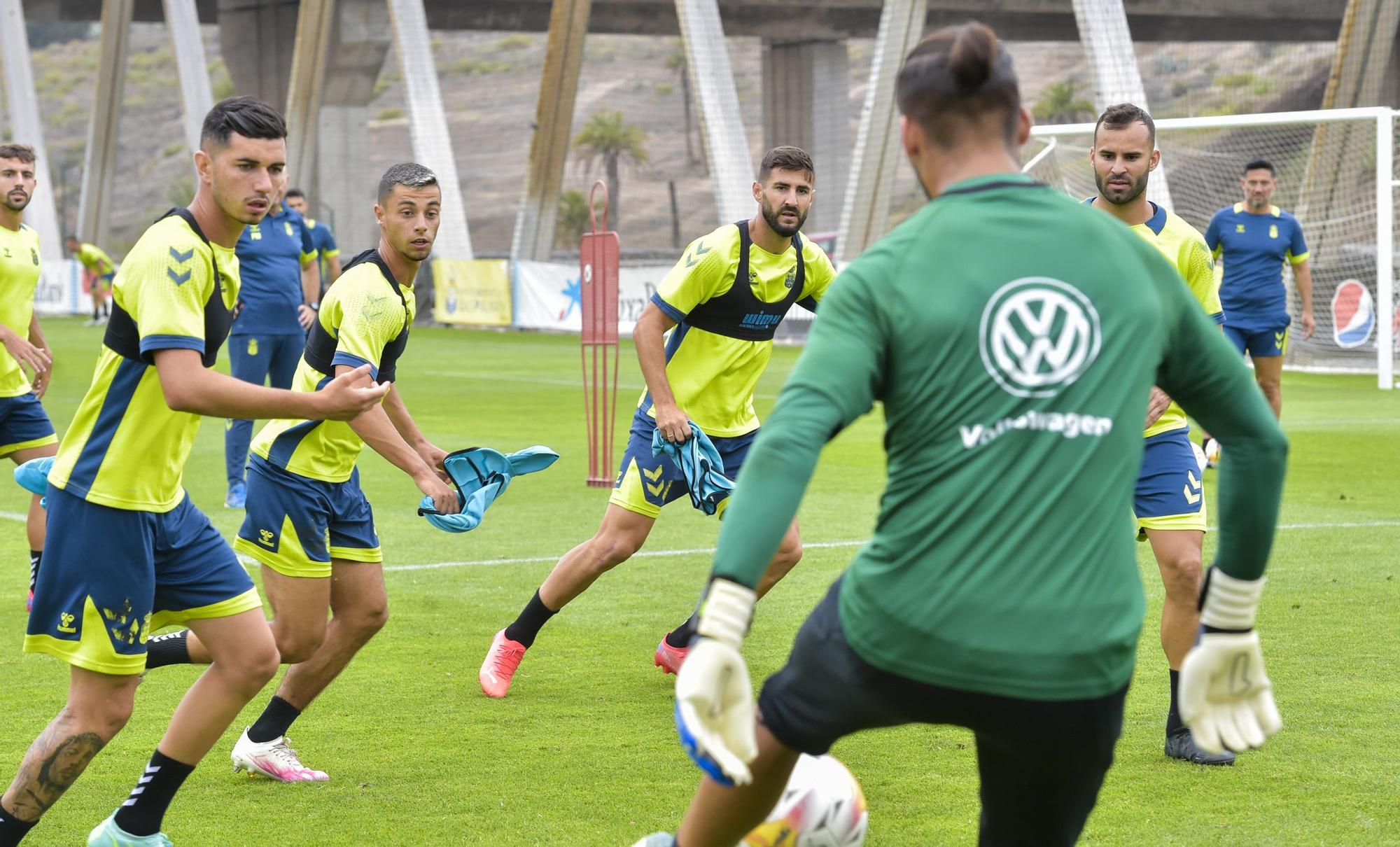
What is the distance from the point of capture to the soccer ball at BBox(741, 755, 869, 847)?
3.32 m

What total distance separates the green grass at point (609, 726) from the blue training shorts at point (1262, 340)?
2516 millimetres

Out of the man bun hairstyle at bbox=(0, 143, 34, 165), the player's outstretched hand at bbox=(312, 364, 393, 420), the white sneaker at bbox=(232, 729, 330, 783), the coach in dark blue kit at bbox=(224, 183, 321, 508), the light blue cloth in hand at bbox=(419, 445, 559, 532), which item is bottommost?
the coach in dark blue kit at bbox=(224, 183, 321, 508)

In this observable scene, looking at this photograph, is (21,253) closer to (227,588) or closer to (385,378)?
(385,378)

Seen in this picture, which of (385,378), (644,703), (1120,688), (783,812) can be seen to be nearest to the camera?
(1120,688)

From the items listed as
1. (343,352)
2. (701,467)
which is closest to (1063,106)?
(701,467)

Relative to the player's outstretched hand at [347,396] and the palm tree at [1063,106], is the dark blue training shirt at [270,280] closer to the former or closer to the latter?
the player's outstretched hand at [347,396]

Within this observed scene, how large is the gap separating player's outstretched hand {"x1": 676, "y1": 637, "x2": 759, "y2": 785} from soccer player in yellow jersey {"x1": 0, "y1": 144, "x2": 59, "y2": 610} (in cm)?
642

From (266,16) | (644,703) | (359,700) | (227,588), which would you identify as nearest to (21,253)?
(359,700)

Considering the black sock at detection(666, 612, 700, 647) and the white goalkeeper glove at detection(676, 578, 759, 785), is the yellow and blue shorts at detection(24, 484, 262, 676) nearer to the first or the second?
the white goalkeeper glove at detection(676, 578, 759, 785)

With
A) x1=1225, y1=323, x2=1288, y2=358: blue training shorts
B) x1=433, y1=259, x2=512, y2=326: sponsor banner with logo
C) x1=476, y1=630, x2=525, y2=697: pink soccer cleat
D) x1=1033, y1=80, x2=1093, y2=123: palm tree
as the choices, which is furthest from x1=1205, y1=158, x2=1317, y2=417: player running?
x1=1033, y1=80, x2=1093, y2=123: palm tree

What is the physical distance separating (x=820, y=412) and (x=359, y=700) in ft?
14.0

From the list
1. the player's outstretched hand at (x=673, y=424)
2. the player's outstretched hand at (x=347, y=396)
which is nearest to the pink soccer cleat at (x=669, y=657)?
the player's outstretched hand at (x=673, y=424)

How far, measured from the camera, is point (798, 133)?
49406 mm

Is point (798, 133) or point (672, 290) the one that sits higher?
point (672, 290)
